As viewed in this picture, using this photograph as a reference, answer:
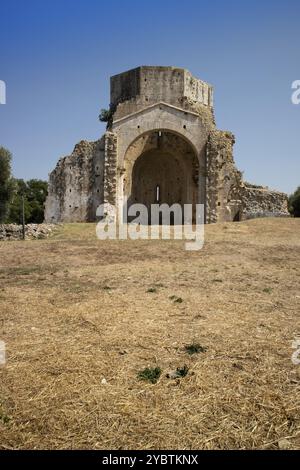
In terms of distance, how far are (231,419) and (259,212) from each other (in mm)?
25331

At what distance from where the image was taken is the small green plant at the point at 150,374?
373cm

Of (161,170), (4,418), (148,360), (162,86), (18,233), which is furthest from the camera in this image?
(161,170)

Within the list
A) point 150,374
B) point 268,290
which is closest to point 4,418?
point 150,374

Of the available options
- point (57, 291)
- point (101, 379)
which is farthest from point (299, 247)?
point (101, 379)

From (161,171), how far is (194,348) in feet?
94.6

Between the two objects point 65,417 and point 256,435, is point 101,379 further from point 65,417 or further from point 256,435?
point 256,435

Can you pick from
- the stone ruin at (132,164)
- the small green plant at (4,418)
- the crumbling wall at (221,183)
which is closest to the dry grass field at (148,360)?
the small green plant at (4,418)

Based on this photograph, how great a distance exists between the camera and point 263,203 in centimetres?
2758

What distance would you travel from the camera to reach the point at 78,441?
2.81 metres

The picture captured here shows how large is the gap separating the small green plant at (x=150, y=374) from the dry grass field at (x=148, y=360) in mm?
51

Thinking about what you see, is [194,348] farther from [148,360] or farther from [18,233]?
[18,233]

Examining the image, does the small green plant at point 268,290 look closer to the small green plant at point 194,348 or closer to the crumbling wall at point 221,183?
the small green plant at point 194,348

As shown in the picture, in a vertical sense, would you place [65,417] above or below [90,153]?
below

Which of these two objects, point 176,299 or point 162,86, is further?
point 162,86
